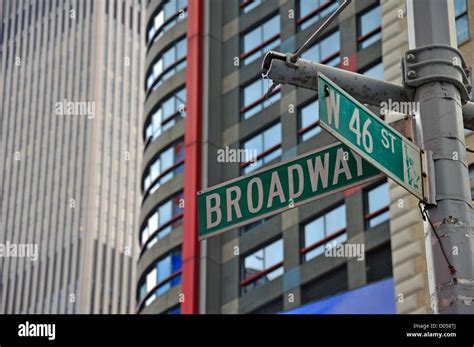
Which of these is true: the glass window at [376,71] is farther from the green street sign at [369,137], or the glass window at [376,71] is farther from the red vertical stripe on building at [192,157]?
the green street sign at [369,137]

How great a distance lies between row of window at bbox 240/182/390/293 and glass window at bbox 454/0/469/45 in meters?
5.84

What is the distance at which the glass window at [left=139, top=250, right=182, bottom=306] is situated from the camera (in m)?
42.5

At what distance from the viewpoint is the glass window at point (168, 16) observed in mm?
47938

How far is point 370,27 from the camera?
37812mm

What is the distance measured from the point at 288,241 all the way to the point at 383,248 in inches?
188

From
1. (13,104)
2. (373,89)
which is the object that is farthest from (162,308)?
(13,104)

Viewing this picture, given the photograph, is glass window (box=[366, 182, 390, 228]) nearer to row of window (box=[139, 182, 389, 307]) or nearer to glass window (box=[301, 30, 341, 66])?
row of window (box=[139, 182, 389, 307])

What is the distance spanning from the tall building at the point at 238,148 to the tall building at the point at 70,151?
275 ft

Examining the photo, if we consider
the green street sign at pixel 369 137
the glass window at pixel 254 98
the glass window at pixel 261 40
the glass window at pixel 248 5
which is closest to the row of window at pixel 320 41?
the glass window at pixel 261 40

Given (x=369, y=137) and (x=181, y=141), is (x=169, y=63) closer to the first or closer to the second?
(x=181, y=141)

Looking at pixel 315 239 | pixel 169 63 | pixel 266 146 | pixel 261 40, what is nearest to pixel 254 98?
pixel 261 40

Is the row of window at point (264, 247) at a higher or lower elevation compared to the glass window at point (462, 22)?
lower

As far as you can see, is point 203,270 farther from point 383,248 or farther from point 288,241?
point 383,248
